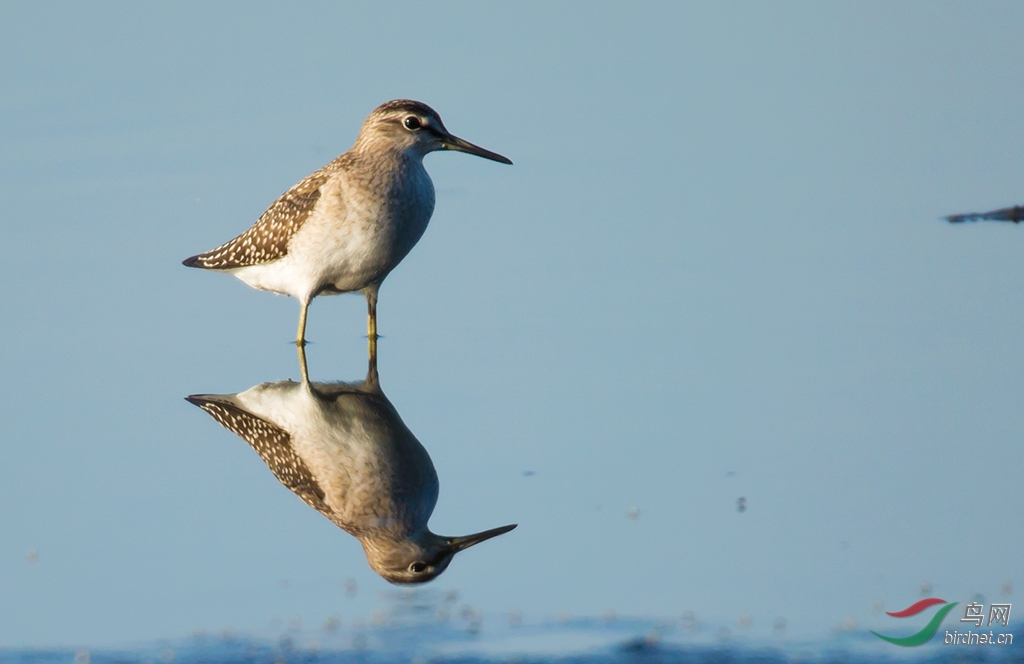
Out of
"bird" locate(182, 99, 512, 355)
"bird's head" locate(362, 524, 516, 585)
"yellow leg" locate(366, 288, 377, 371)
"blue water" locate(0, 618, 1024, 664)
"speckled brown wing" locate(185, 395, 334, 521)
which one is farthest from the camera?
"yellow leg" locate(366, 288, 377, 371)

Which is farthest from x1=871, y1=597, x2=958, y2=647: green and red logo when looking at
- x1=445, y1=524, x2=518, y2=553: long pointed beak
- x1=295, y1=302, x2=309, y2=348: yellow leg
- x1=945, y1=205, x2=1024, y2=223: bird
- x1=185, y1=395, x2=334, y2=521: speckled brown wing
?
x1=945, y1=205, x2=1024, y2=223: bird

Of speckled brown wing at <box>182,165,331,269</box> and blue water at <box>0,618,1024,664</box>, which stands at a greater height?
speckled brown wing at <box>182,165,331,269</box>

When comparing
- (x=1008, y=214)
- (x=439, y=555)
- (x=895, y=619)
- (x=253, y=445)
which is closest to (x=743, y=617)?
(x=895, y=619)

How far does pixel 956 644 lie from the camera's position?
4973 millimetres

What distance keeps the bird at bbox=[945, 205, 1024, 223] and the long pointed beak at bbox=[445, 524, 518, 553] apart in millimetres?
5609

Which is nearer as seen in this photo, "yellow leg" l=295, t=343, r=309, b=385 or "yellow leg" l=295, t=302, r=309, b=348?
"yellow leg" l=295, t=343, r=309, b=385

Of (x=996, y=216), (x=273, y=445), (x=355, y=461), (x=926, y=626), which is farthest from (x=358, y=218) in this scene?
(x=926, y=626)

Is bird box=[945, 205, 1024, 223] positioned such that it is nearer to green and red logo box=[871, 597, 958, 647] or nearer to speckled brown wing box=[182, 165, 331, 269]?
speckled brown wing box=[182, 165, 331, 269]

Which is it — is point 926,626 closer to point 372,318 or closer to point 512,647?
point 512,647

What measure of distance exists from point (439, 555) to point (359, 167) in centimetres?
401

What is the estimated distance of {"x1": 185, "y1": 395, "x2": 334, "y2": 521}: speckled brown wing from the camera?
6.88 meters

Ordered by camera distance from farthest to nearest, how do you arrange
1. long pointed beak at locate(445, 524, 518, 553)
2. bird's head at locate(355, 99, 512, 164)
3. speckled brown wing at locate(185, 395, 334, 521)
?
bird's head at locate(355, 99, 512, 164) < speckled brown wing at locate(185, 395, 334, 521) < long pointed beak at locate(445, 524, 518, 553)

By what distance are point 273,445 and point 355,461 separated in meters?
0.67

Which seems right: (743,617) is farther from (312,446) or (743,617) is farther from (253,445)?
(253,445)
